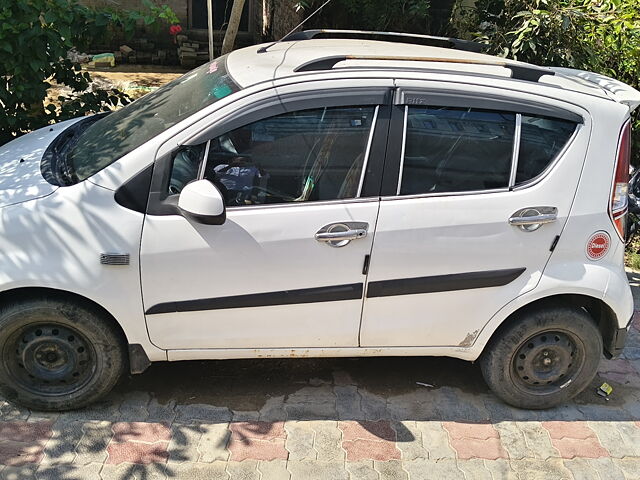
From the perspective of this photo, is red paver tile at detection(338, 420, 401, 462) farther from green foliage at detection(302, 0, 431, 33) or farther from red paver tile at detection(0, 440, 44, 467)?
green foliage at detection(302, 0, 431, 33)

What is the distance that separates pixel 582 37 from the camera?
6.34 metres

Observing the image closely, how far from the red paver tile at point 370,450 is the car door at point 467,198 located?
0.60 m

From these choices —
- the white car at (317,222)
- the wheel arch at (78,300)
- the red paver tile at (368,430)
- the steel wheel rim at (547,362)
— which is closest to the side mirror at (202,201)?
the white car at (317,222)

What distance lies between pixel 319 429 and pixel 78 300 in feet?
4.79

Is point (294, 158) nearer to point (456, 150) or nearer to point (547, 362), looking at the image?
point (456, 150)

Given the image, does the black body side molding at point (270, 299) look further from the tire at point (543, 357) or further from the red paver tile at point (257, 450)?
the tire at point (543, 357)

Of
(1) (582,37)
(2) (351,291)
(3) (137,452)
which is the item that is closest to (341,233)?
(2) (351,291)

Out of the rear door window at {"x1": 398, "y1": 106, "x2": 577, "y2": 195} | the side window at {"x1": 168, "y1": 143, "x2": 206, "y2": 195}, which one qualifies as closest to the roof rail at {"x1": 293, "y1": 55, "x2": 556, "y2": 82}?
the rear door window at {"x1": 398, "y1": 106, "x2": 577, "y2": 195}

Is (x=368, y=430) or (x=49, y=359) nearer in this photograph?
(x=49, y=359)

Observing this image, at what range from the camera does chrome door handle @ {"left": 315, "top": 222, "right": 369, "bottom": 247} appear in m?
3.30

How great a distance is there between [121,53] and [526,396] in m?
8.89

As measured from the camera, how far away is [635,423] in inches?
153

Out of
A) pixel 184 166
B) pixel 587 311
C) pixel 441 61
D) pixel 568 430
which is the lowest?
pixel 568 430

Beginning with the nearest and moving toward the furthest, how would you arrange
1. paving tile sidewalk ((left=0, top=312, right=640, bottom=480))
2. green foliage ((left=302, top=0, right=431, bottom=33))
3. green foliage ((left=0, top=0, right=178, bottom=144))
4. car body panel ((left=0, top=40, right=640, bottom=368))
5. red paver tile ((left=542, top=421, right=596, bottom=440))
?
car body panel ((left=0, top=40, right=640, bottom=368))
paving tile sidewalk ((left=0, top=312, right=640, bottom=480))
red paver tile ((left=542, top=421, right=596, bottom=440))
green foliage ((left=0, top=0, right=178, bottom=144))
green foliage ((left=302, top=0, right=431, bottom=33))
